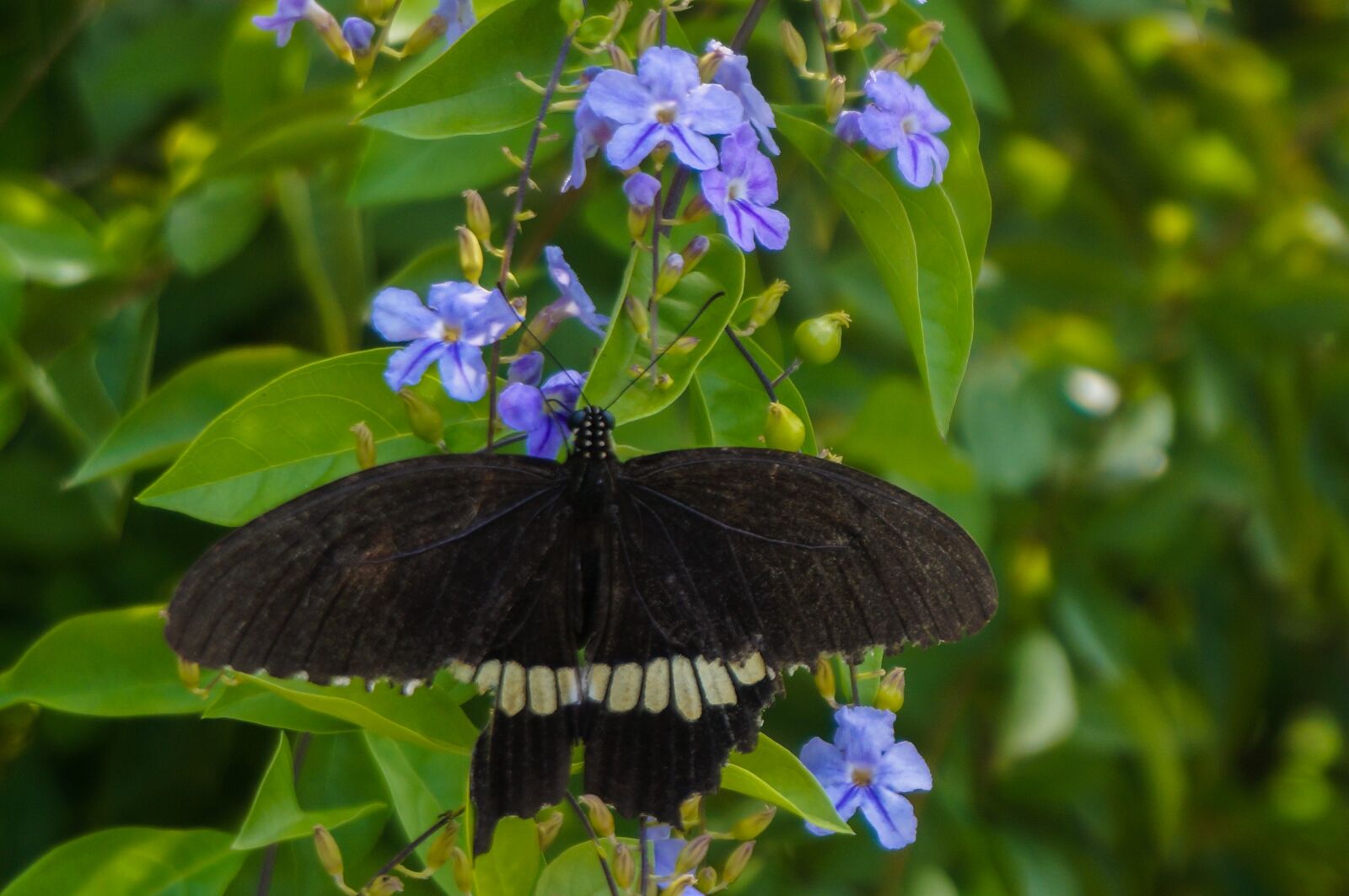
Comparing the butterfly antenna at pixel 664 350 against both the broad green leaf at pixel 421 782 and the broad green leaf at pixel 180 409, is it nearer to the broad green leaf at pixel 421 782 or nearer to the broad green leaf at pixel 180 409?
the broad green leaf at pixel 421 782

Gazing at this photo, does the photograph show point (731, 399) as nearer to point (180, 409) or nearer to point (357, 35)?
point (357, 35)

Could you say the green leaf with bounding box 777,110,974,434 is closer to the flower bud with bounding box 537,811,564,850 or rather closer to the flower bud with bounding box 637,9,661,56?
the flower bud with bounding box 637,9,661,56

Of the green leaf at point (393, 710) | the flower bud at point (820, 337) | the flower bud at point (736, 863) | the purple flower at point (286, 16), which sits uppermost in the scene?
the purple flower at point (286, 16)

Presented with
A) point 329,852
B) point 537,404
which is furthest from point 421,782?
point 537,404

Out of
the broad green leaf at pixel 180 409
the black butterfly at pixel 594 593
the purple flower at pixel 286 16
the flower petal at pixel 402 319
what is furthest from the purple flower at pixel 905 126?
the broad green leaf at pixel 180 409

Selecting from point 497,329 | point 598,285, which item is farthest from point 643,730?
point 598,285

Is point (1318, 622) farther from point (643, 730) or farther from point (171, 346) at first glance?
point (171, 346)
